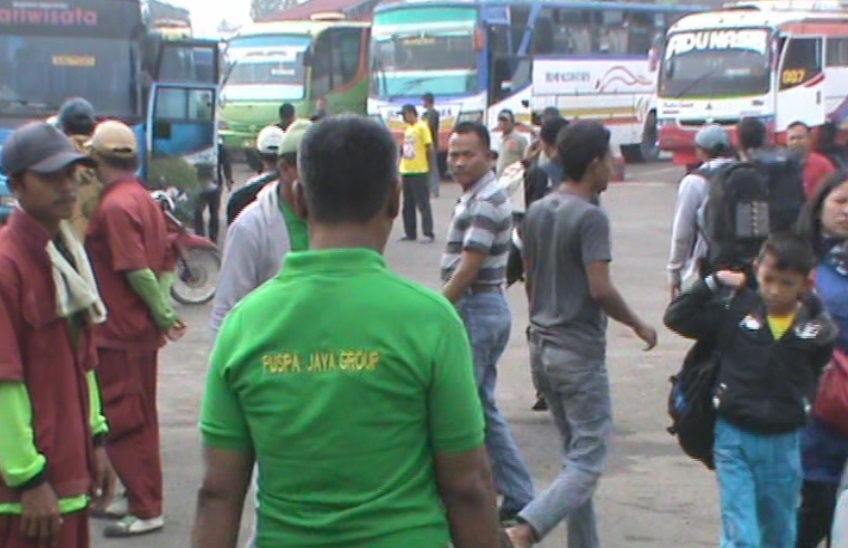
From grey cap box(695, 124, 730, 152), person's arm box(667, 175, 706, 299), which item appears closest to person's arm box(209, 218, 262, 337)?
person's arm box(667, 175, 706, 299)

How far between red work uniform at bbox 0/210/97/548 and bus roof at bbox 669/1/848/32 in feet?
90.0

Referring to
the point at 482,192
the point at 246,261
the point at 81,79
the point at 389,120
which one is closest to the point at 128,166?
the point at 482,192

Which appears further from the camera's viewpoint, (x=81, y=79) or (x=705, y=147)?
(x=81, y=79)

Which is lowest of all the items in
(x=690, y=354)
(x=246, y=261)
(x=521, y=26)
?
(x=690, y=354)

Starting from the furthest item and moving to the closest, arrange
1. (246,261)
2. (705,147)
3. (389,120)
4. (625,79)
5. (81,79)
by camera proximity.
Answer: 1. (625,79)
2. (389,120)
3. (81,79)
4. (705,147)
5. (246,261)

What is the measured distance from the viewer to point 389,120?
1278 inches

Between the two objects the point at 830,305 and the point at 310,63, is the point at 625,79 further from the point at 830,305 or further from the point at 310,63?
the point at 830,305

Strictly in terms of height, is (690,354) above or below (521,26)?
below

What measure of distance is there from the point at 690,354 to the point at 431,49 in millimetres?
27072

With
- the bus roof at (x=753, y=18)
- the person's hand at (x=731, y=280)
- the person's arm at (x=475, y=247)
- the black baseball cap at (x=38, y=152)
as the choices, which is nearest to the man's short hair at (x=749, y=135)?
the person's arm at (x=475, y=247)

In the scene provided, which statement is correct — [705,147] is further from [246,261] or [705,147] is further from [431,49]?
[431,49]

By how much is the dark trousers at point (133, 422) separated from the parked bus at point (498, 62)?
79.8 feet

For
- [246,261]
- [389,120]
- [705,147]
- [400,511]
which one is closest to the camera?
[400,511]

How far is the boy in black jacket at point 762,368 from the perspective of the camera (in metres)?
5.68
